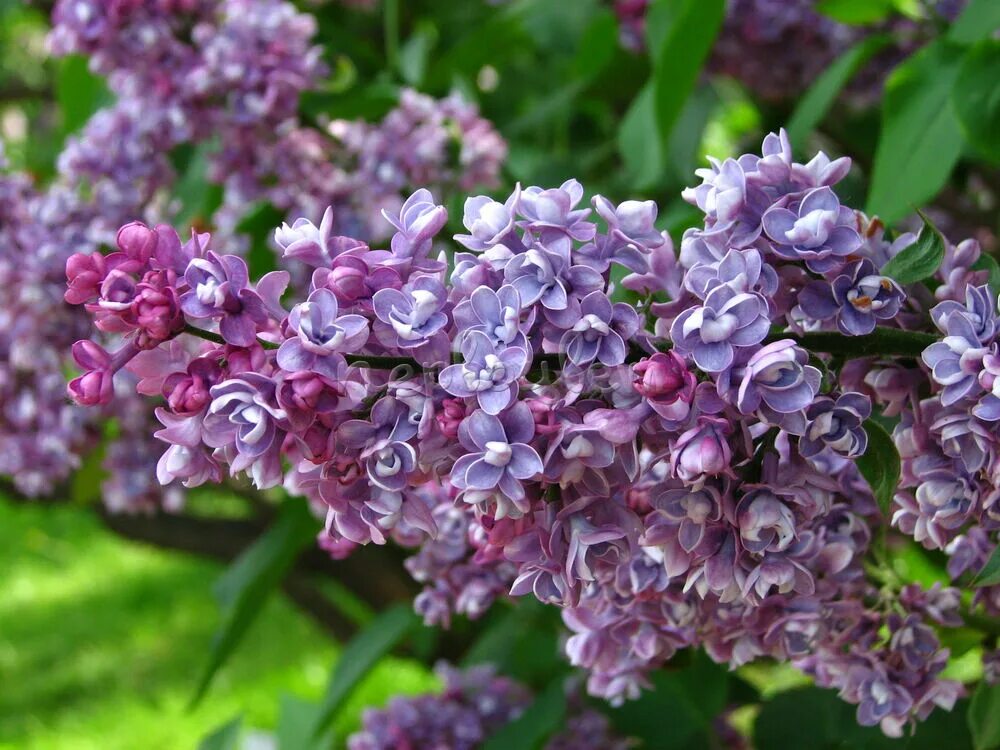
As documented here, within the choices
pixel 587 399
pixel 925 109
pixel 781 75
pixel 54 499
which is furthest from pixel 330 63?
pixel 587 399

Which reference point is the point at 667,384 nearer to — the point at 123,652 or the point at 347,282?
the point at 347,282

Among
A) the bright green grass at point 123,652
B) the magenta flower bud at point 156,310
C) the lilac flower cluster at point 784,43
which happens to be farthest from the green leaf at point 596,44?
the bright green grass at point 123,652

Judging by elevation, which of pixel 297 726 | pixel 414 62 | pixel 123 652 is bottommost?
pixel 123 652

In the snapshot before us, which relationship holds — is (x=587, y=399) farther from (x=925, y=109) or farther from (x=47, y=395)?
(x=47, y=395)

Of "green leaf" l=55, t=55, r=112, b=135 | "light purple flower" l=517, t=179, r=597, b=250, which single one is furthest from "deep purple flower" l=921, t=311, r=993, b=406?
"green leaf" l=55, t=55, r=112, b=135

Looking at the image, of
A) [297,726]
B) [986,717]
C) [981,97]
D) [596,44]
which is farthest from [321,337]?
[596,44]

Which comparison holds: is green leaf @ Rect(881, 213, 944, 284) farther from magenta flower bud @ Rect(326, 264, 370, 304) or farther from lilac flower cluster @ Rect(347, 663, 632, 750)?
lilac flower cluster @ Rect(347, 663, 632, 750)
